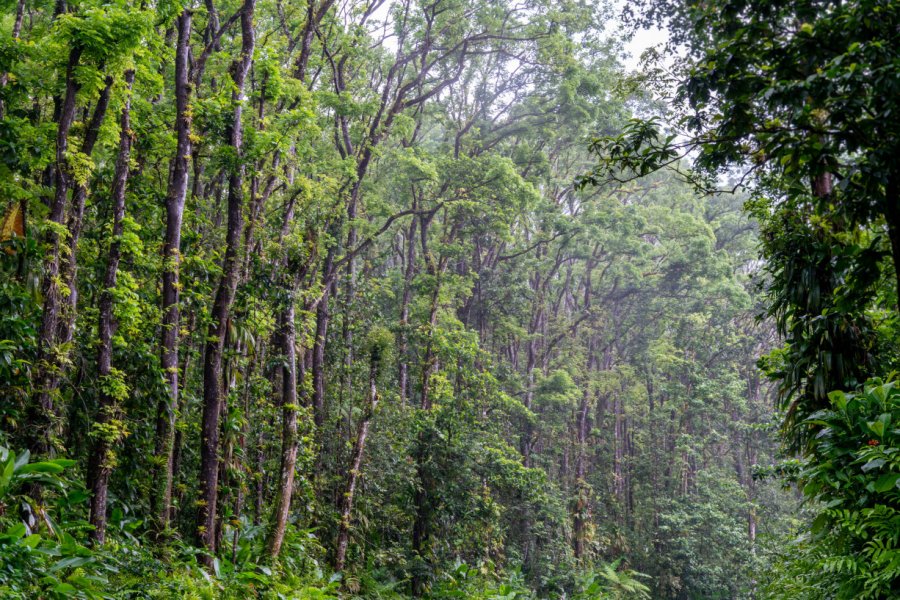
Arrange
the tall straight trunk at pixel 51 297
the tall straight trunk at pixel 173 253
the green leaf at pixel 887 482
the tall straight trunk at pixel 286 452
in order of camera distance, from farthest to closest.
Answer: the tall straight trunk at pixel 286 452
the tall straight trunk at pixel 173 253
the tall straight trunk at pixel 51 297
the green leaf at pixel 887 482

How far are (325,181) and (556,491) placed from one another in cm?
1321

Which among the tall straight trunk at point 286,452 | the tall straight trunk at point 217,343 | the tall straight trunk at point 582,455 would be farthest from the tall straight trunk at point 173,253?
the tall straight trunk at point 582,455

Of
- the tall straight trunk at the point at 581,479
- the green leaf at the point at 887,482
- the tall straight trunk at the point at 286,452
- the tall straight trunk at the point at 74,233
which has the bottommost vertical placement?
the tall straight trunk at the point at 581,479

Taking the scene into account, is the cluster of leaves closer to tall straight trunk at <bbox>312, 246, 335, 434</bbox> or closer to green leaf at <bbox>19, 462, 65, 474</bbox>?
green leaf at <bbox>19, 462, 65, 474</bbox>

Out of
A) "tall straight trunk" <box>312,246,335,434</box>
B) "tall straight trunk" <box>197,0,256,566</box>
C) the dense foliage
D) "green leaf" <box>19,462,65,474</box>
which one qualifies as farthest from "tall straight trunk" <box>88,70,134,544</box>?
"tall straight trunk" <box>312,246,335,434</box>

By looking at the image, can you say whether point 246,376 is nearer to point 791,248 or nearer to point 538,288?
point 791,248

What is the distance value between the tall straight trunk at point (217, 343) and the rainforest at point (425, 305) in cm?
4

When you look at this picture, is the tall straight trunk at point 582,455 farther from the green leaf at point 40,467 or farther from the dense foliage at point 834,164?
the green leaf at point 40,467

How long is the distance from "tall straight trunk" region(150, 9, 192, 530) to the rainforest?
46mm

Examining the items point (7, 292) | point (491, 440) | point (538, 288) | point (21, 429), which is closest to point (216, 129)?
point (7, 292)

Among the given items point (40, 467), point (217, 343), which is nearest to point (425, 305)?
point (217, 343)

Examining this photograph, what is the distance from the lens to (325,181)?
46.4 feet

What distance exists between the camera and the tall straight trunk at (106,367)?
7.67 meters

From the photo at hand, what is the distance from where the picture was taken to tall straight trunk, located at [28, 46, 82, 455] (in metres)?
6.98
